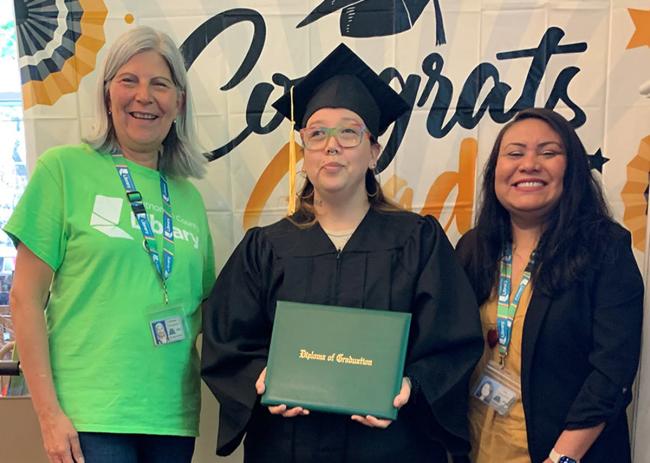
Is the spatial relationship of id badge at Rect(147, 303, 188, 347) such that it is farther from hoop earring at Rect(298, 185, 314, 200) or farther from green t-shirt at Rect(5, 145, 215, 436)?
hoop earring at Rect(298, 185, 314, 200)

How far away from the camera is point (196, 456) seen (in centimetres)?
213

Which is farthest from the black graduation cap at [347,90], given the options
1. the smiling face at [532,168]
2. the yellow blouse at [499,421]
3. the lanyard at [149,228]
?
the yellow blouse at [499,421]

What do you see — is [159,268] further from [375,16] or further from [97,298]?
[375,16]

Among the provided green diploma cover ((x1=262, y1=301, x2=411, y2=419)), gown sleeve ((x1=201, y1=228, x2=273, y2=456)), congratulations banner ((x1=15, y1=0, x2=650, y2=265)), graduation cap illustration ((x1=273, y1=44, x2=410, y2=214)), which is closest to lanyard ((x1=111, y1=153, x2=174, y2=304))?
gown sleeve ((x1=201, y1=228, x2=273, y2=456))

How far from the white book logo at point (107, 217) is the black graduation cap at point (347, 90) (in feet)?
1.80

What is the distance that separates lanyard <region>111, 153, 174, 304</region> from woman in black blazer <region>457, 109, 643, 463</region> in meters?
0.86

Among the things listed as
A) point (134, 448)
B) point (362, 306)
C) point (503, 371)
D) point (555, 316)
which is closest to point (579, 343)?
point (555, 316)

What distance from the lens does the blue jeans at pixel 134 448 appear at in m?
1.34

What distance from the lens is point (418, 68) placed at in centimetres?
194

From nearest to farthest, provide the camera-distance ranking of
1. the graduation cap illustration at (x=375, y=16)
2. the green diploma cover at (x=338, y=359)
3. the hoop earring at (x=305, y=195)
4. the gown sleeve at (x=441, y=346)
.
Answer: the green diploma cover at (x=338, y=359) < the gown sleeve at (x=441, y=346) < the hoop earring at (x=305, y=195) < the graduation cap illustration at (x=375, y=16)

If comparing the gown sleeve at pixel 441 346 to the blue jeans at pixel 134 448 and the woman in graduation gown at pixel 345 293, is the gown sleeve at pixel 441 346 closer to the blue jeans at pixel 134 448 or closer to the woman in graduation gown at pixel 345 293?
the woman in graduation gown at pixel 345 293

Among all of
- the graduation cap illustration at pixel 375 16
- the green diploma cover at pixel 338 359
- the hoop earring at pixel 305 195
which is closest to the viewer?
the green diploma cover at pixel 338 359

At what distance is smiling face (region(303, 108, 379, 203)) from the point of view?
1.38 m

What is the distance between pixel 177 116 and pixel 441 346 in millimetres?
988
